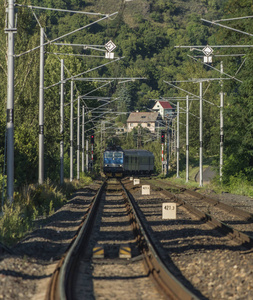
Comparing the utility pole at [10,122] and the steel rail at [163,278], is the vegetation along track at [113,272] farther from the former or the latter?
the utility pole at [10,122]

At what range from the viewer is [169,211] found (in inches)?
806

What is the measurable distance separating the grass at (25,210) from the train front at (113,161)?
36.5 metres

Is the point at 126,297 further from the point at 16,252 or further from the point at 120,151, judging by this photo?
the point at 120,151

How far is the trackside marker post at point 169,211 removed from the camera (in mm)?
20422

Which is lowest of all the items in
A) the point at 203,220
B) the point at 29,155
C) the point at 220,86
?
the point at 203,220

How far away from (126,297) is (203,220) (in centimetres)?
1180

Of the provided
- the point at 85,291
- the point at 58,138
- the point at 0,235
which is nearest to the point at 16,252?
the point at 0,235

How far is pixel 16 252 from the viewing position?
12.7 m

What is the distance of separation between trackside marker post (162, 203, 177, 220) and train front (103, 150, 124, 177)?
51910mm

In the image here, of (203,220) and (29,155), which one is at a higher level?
(29,155)

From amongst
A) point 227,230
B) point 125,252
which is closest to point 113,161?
point 227,230

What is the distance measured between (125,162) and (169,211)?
56164mm

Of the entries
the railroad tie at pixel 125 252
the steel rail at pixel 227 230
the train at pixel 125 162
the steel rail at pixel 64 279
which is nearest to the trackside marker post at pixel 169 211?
the steel rail at pixel 227 230

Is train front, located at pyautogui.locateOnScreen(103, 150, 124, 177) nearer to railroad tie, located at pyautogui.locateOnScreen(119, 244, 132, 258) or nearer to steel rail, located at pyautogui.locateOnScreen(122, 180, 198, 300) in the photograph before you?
steel rail, located at pyautogui.locateOnScreen(122, 180, 198, 300)
